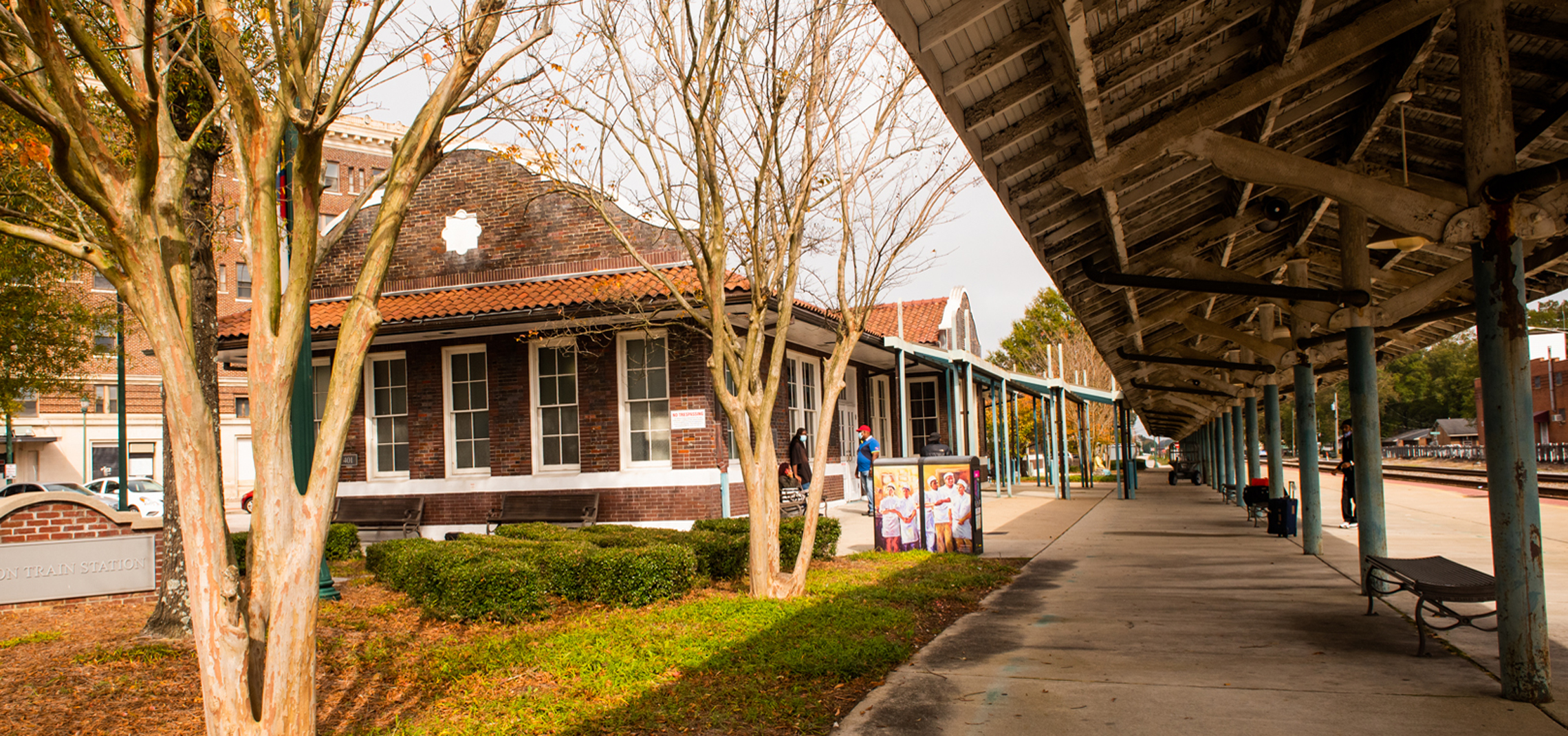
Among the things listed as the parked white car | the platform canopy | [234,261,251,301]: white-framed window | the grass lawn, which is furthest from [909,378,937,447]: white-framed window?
[234,261,251,301]: white-framed window

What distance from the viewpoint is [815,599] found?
8.61 metres

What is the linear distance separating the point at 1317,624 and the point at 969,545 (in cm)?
504

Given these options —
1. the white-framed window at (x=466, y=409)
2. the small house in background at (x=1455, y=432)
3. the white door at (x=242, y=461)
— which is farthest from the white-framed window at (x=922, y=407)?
the small house in background at (x=1455, y=432)

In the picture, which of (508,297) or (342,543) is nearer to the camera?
(342,543)

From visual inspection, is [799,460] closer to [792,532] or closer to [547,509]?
[547,509]

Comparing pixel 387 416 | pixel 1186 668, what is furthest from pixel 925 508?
pixel 387 416

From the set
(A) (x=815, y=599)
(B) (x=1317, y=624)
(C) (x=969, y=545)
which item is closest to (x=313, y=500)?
(A) (x=815, y=599)

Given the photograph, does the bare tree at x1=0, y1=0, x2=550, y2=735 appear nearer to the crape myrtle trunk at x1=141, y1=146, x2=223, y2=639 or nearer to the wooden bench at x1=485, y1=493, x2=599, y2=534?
the crape myrtle trunk at x1=141, y1=146, x2=223, y2=639

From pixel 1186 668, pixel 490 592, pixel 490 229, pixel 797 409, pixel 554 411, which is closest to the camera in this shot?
pixel 1186 668

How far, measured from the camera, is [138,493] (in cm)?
3253

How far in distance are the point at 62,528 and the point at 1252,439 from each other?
58.9ft

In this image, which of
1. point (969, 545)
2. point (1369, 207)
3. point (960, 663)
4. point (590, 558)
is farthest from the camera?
point (969, 545)

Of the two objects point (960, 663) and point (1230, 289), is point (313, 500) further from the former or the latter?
point (1230, 289)

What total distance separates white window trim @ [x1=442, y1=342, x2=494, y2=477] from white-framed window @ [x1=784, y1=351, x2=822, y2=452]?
5.62 m
